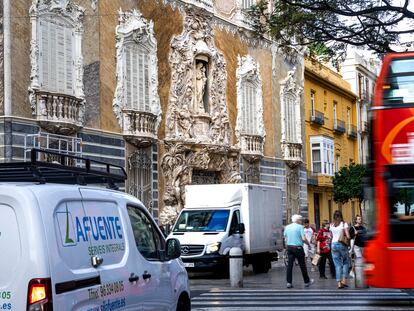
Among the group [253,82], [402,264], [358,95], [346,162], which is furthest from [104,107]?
[358,95]

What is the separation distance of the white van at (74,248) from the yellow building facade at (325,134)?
34610 millimetres

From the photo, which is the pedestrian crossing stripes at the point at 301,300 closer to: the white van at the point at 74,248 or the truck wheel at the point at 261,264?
the white van at the point at 74,248

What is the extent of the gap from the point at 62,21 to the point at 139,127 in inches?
204

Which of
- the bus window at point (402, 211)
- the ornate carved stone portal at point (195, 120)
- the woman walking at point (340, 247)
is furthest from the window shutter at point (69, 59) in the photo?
the bus window at point (402, 211)

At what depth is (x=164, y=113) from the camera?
2855cm

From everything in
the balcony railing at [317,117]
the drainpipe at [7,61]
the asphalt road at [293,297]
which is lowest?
the asphalt road at [293,297]

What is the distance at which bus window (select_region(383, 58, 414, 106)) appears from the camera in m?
11.3

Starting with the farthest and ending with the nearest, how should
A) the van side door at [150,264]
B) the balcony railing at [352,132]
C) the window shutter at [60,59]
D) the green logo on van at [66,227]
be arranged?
the balcony railing at [352,132] → the window shutter at [60,59] → the van side door at [150,264] → the green logo on van at [66,227]

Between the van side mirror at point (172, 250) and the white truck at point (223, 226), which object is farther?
the white truck at point (223, 226)

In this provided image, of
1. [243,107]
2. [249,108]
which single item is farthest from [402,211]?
[249,108]

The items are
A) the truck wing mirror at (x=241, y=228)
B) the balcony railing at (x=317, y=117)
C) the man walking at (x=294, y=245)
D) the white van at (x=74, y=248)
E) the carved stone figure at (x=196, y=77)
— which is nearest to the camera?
the white van at (x=74, y=248)

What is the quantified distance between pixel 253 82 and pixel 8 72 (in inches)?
638

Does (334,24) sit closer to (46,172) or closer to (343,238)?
(343,238)

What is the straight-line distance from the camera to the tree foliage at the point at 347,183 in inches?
1709
